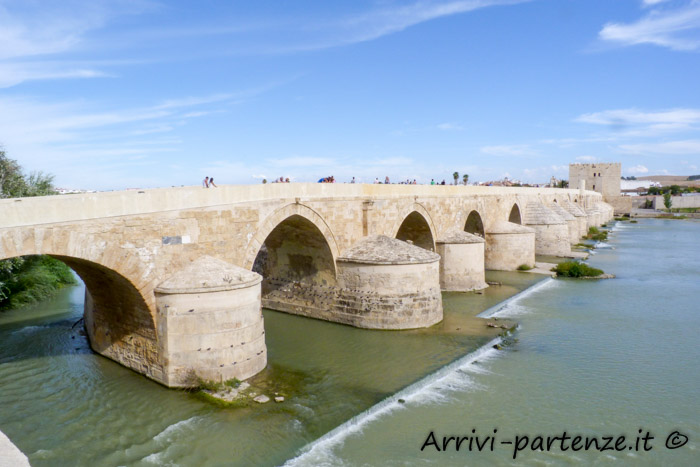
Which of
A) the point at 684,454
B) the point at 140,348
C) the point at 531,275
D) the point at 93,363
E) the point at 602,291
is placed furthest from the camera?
the point at 531,275

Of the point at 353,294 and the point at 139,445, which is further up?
the point at 353,294

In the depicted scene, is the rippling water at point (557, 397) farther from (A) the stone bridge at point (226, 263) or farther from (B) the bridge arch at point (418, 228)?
(B) the bridge arch at point (418, 228)

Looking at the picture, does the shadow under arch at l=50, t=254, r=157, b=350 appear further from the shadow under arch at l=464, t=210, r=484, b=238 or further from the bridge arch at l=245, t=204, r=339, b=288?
the shadow under arch at l=464, t=210, r=484, b=238

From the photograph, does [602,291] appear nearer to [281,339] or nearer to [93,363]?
[281,339]

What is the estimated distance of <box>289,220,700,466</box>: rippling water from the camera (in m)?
6.87

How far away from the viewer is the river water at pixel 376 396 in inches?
270

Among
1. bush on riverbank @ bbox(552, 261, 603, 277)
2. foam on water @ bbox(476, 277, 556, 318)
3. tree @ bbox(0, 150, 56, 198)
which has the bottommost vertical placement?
foam on water @ bbox(476, 277, 556, 318)

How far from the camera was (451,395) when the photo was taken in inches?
336

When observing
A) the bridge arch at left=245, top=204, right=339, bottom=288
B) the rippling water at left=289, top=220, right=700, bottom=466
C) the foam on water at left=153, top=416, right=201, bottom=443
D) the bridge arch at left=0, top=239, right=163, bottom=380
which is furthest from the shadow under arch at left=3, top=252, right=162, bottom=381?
the rippling water at left=289, top=220, right=700, bottom=466

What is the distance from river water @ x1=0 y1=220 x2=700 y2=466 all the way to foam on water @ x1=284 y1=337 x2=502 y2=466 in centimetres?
3

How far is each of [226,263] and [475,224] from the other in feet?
49.9

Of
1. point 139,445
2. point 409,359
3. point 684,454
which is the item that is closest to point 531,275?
point 409,359

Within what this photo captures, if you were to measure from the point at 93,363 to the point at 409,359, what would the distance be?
652 cm

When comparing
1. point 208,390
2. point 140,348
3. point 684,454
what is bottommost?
point 684,454
